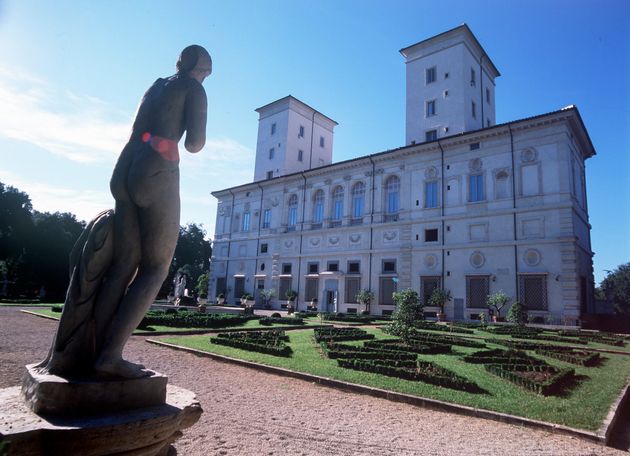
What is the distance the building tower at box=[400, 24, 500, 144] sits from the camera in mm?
34562

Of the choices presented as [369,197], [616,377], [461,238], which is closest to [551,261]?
[461,238]

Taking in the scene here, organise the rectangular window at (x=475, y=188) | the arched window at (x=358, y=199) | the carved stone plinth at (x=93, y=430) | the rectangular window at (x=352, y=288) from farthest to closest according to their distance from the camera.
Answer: the arched window at (x=358, y=199) < the rectangular window at (x=352, y=288) < the rectangular window at (x=475, y=188) < the carved stone plinth at (x=93, y=430)

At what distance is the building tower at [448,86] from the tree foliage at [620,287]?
38957mm

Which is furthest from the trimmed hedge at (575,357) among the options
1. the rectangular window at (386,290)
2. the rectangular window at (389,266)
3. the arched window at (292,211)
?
the arched window at (292,211)

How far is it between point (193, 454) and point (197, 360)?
5.74 m

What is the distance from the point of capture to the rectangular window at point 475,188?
2968 cm

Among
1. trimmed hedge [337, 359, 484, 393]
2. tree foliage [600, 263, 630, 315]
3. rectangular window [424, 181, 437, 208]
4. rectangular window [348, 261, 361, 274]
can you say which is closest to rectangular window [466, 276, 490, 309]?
rectangular window [424, 181, 437, 208]

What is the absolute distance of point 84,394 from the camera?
2.55 m

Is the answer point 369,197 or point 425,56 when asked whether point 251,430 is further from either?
point 425,56

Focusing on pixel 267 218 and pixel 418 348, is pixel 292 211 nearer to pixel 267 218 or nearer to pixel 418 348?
pixel 267 218

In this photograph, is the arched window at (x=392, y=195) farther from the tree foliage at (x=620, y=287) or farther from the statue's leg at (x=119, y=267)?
the tree foliage at (x=620, y=287)

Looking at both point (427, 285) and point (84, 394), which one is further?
point (427, 285)

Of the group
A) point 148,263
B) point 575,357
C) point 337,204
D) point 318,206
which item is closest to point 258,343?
point 148,263

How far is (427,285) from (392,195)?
880 cm
